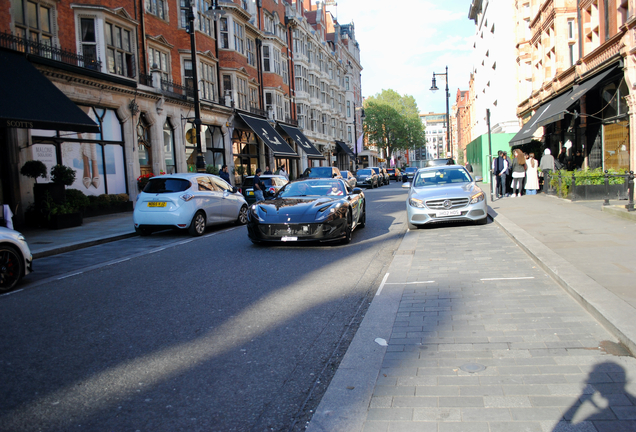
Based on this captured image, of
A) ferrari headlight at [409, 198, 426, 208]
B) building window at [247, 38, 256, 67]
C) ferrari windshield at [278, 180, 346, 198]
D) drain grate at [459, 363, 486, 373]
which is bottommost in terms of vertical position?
drain grate at [459, 363, 486, 373]

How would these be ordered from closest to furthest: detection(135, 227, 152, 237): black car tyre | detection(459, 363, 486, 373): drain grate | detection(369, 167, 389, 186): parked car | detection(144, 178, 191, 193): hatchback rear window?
detection(459, 363, 486, 373): drain grate
detection(144, 178, 191, 193): hatchback rear window
detection(135, 227, 152, 237): black car tyre
detection(369, 167, 389, 186): parked car

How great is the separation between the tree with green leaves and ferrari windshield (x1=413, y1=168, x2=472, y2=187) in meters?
78.6

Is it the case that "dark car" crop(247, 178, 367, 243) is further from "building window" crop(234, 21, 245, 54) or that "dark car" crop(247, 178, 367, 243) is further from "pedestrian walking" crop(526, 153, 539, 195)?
"building window" crop(234, 21, 245, 54)

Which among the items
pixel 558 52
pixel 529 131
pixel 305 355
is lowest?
pixel 305 355

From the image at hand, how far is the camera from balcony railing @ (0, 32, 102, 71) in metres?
14.4

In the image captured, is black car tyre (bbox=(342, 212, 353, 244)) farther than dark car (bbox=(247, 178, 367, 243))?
Yes

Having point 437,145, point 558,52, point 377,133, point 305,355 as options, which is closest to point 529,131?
point 558,52

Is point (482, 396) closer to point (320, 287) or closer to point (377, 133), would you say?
point (320, 287)

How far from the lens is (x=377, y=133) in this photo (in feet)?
298

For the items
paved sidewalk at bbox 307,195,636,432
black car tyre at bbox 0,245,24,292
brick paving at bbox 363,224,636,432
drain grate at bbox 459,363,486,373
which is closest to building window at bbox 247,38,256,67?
black car tyre at bbox 0,245,24,292

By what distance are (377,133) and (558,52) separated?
70.0 meters

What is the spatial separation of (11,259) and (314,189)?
613cm

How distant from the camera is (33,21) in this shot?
16094 mm

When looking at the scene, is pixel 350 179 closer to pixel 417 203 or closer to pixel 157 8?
pixel 157 8
